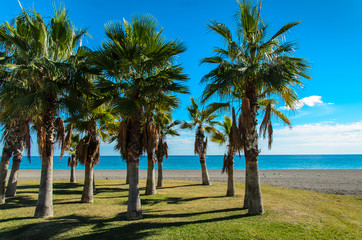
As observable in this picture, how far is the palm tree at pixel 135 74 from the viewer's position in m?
8.48

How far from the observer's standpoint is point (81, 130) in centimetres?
1235

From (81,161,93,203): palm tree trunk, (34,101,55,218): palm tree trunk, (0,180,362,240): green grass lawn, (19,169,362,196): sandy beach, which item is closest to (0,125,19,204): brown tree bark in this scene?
(0,180,362,240): green grass lawn

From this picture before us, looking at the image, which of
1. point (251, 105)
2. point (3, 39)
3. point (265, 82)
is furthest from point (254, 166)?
point (3, 39)

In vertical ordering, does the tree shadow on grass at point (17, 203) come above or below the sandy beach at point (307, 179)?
above

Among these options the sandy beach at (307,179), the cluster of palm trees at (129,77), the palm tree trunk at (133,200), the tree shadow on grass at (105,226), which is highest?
the cluster of palm trees at (129,77)

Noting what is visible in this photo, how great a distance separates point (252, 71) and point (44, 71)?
8.58 m

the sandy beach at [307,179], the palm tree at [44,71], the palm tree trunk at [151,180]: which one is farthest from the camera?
the sandy beach at [307,179]

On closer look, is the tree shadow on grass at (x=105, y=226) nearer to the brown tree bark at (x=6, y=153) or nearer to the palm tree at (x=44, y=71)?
the palm tree at (x=44, y=71)

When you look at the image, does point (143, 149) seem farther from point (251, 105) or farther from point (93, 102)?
point (251, 105)

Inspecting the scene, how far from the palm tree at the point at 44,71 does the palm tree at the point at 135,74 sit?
5.81 feet

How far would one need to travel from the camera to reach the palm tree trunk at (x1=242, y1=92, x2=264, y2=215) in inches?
362

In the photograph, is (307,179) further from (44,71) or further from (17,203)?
(44,71)

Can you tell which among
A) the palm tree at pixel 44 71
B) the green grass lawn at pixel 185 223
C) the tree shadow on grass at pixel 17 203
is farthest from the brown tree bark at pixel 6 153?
the palm tree at pixel 44 71

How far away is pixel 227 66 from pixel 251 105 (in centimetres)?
212
